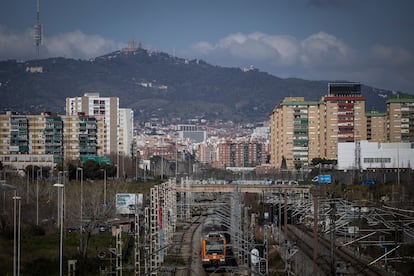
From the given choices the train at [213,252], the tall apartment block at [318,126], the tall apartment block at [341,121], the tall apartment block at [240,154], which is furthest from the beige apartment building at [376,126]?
the train at [213,252]

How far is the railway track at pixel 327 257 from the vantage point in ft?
72.6

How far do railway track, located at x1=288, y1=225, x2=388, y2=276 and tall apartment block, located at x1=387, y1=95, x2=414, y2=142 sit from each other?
5464 centimetres

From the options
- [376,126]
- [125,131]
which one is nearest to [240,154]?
[125,131]

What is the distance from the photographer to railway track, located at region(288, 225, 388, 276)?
22141 mm

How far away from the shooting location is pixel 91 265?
947 inches

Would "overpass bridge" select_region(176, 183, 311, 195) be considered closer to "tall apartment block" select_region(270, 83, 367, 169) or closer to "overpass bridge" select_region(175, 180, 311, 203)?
"overpass bridge" select_region(175, 180, 311, 203)

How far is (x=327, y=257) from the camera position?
1036 inches

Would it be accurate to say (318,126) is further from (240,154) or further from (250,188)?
(240,154)

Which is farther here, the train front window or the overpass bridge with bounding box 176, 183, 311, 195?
the overpass bridge with bounding box 176, 183, 311, 195

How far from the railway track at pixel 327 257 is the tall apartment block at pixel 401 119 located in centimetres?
5464

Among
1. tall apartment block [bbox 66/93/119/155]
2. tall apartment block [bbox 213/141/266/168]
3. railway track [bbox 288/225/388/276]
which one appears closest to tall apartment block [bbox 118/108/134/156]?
tall apartment block [bbox 66/93/119/155]

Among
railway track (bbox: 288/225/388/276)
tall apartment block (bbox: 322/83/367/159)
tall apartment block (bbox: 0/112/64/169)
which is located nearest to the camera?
railway track (bbox: 288/225/388/276)

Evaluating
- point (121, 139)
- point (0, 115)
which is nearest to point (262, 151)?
point (121, 139)

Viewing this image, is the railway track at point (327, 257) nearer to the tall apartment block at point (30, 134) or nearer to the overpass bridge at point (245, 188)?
the overpass bridge at point (245, 188)
